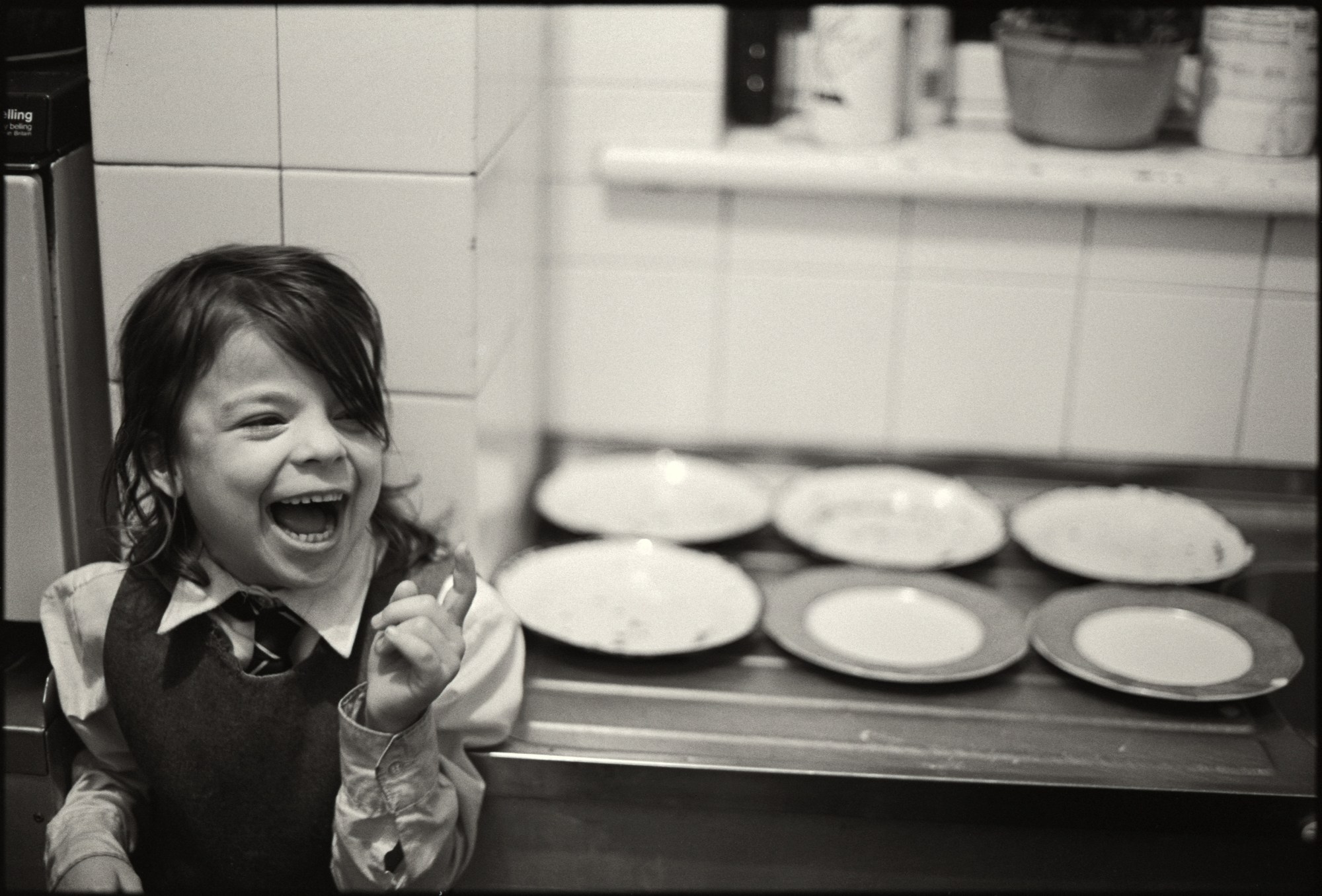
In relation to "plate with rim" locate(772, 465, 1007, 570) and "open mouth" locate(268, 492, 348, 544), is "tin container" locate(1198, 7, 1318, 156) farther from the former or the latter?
"open mouth" locate(268, 492, 348, 544)

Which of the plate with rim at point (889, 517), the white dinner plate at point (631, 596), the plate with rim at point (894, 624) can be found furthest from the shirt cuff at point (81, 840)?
the plate with rim at point (889, 517)

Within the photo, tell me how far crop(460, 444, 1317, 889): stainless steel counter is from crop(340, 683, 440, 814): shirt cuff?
0.22 metres

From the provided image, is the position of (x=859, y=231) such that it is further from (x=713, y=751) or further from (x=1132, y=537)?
(x=713, y=751)

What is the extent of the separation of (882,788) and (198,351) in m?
0.69

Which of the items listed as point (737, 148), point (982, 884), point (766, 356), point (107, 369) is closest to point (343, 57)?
point (107, 369)

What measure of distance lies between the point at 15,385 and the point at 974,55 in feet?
4.08

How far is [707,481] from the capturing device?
1845 mm

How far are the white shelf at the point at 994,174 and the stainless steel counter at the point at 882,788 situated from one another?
0.60m

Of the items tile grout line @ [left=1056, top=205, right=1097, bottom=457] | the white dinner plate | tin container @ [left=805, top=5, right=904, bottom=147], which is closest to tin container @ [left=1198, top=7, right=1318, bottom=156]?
tile grout line @ [left=1056, top=205, right=1097, bottom=457]

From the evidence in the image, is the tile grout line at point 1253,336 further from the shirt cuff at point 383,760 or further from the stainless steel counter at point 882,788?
the shirt cuff at point 383,760

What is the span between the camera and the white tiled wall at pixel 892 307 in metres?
1.76

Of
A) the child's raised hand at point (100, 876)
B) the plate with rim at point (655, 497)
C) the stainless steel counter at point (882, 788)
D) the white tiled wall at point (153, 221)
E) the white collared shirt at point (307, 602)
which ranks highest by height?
the white tiled wall at point (153, 221)

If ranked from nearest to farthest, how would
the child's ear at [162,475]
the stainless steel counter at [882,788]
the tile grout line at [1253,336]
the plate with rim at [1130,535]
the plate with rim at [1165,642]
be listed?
the child's ear at [162,475]
the stainless steel counter at [882,788]
the plate with rim at [1165,642]
the plate with rim at [1130,535]
the tile grout line at [1253,336]

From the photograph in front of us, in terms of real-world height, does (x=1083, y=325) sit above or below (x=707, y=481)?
above
